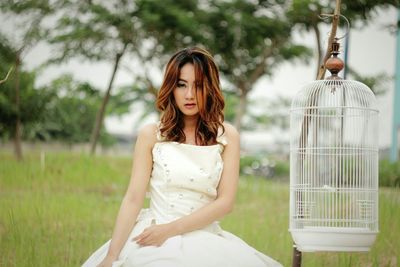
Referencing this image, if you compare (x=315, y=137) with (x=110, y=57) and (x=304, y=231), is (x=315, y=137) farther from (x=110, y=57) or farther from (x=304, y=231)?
(x=110, y=57)

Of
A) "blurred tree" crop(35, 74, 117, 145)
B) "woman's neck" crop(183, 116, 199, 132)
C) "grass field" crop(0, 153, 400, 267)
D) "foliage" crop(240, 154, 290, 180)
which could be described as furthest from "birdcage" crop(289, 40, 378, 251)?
"blurred tree" crop(35, 74, 117, 145)

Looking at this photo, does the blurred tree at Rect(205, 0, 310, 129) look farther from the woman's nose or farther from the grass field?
the woman's nose

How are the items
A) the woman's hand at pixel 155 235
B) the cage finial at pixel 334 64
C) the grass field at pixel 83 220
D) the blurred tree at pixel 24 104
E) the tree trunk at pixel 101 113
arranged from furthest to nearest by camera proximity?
the blurred tree at pixel 24 104 < the tree trunk at pixel 101 113 < the grass field at pixel 83 220 < the cage finial at pixel 334 64 < the woman's hand at pixel 155 235

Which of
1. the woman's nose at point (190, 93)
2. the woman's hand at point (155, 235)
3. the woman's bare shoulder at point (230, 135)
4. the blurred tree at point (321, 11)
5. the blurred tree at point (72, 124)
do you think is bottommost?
the blurred tree at point (72, 124)

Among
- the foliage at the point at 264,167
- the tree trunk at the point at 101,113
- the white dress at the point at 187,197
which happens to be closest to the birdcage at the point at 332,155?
the white dress at the point at 187,197

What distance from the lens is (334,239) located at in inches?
105

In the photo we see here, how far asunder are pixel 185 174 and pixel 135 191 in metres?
0.20

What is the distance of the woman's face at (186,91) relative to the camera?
7.95 ft

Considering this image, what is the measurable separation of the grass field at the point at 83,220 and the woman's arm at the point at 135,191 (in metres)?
1.68

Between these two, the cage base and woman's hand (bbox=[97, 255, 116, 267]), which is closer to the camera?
woman's hand (bbox=[97, 255, 116, 267])

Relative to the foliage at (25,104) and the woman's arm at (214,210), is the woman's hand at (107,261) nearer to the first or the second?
the woman's arm at (214,210)

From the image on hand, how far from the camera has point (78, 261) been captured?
4.19 meters

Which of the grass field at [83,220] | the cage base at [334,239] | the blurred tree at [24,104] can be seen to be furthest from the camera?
the blurred tree at [24,104]

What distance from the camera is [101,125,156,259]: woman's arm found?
239 cm
